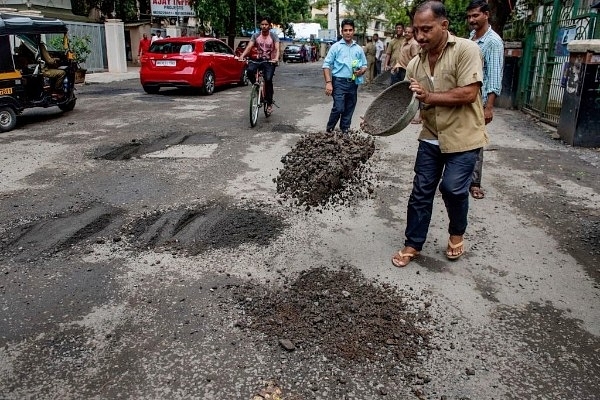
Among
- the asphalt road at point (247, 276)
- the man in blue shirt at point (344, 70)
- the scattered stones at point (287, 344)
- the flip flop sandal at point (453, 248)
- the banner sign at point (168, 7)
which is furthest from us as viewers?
the banner sign at point (168, 7)

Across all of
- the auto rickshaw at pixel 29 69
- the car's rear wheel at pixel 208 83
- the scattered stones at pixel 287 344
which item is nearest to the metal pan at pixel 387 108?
the scattered stones at pixel 287 344

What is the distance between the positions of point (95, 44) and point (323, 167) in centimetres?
2152

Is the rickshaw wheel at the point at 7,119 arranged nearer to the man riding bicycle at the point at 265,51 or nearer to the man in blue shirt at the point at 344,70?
the man riding bicycle at the point at 265,51

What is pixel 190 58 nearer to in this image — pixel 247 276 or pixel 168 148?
pixel 168 148

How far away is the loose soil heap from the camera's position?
4.27 meters

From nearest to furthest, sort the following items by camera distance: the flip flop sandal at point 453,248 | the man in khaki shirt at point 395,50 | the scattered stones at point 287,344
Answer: the scattered stones at point 287,344 < the flip flop sandal at point 453,248 < the man in khaki shirt at point 395,50

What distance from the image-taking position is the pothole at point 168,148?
7152mm

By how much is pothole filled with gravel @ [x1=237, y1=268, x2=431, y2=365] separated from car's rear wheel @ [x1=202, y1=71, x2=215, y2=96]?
1143 cm

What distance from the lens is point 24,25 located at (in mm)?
8875

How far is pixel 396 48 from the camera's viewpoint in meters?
13.7

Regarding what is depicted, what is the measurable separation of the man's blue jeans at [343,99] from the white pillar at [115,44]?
18106 mm

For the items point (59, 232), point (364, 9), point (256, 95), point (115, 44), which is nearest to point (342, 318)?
point (59, 232)

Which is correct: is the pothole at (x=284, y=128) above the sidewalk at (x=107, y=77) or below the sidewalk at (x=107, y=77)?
below

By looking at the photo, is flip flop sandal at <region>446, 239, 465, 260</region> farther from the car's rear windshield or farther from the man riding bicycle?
the car's rear windshield
